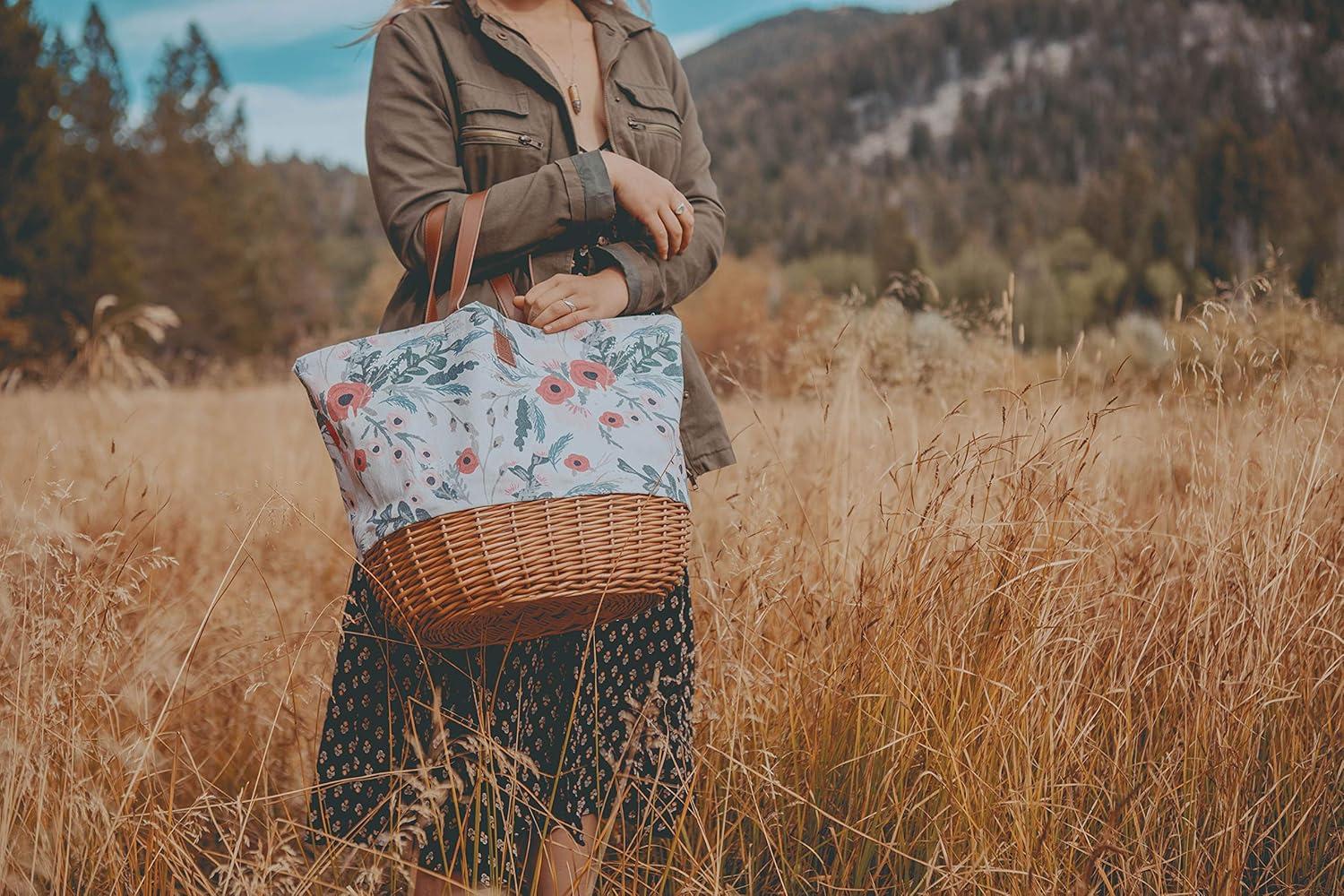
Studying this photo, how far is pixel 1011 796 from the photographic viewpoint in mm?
1435

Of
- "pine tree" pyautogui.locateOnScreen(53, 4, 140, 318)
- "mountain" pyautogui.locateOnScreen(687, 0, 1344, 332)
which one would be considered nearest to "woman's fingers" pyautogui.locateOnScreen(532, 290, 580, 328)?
"mountain" pyautogui.locateOnScreen(687, 0, 1344, 332)

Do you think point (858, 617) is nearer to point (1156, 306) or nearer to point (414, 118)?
point (414, 118)

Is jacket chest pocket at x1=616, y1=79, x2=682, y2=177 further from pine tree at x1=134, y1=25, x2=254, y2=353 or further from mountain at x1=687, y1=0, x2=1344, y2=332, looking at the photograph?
pine tree at x1=134, y1=25, x2=254, y2=353

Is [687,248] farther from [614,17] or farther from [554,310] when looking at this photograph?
[614,17]

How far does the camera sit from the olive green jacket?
1426 millimetres

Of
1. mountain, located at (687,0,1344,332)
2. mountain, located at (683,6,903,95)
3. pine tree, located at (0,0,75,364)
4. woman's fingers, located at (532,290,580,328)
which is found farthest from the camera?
mountain, located at (683,6,903,95)

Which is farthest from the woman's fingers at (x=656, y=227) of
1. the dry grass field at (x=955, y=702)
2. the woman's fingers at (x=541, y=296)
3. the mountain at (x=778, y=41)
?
the mountain at (x=778, y=41)

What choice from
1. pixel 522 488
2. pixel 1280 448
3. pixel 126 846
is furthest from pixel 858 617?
pixel 126 846

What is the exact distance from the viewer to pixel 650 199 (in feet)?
4.79

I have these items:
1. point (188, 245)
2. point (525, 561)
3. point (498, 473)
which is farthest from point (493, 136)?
point (188, 245)

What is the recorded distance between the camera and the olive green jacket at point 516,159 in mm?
1426

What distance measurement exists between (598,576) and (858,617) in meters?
0.68

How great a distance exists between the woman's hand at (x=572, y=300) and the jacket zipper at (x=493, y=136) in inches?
10.3

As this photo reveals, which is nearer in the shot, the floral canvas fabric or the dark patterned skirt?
the floral canvas fabric
